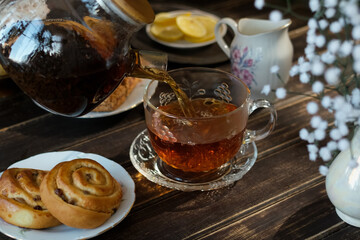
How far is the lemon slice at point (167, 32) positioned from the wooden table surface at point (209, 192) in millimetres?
322

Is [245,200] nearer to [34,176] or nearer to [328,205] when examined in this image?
[328,205]

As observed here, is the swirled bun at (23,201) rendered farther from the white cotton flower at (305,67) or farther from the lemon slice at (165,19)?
the lemon slice at (165,19)

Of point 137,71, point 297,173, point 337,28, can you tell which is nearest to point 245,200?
point 297,173

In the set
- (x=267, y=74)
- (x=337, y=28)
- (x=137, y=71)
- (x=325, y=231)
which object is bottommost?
(x=325, y=231)

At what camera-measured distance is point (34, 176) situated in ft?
2.84

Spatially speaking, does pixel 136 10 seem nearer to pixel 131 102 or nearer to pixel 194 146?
pixel 194 146

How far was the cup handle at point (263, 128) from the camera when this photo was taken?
0.95 metres

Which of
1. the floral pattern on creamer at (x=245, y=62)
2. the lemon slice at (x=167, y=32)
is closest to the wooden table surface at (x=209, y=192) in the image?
the floral pattern on creamer at (x=245, y=62)

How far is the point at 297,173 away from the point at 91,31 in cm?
50

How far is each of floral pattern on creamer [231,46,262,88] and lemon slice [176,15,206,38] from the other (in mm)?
232

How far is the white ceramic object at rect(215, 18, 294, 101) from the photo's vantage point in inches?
45.1

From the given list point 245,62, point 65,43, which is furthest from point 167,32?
point 65,43

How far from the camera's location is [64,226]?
808 millimetres

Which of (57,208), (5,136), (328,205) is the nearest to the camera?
(57,208)
